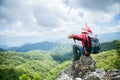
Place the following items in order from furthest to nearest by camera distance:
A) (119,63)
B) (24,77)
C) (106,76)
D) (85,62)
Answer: (24,77), (119,63), (85,62), (106,76)

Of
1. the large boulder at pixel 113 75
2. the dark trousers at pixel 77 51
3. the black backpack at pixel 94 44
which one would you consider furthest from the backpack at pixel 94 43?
the large boulder at pixel 113 75

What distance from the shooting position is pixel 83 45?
74.7 feet

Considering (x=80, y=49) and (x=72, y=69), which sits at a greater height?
(x=80, y=49)

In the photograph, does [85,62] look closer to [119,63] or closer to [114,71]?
[114,71]

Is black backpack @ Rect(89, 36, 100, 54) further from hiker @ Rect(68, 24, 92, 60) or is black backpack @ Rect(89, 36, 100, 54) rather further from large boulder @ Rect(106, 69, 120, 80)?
large boulder @ Rect(106, 69, 120, 80)

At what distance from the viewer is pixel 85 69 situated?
24328mm

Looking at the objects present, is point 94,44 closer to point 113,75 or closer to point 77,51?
point 77,51

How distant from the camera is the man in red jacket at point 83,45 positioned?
72.4 ft

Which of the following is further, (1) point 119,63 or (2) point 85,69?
(1) point 119,63

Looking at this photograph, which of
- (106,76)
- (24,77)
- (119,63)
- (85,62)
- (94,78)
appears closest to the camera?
(94,78)

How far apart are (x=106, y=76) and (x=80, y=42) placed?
5.14m

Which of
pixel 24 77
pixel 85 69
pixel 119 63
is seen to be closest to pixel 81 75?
pixel 85 69

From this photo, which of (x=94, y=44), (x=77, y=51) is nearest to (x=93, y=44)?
(x=94, y=44)

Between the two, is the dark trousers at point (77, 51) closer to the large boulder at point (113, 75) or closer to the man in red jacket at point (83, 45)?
the man in red jacket at point (83, 45)
